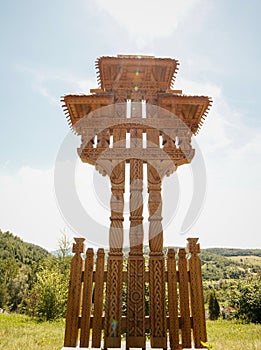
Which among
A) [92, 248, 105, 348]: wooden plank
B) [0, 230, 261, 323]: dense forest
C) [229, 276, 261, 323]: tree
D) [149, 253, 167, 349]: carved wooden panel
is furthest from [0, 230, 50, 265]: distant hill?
[149, 253, 167, 349]: carved wooden panel

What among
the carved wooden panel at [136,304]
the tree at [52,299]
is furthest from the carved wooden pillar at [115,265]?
the tree at [52,299]

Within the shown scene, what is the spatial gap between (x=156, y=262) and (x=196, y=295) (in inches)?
31.8

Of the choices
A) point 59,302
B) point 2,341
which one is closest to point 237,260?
point 59,302

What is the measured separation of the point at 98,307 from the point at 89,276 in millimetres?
489

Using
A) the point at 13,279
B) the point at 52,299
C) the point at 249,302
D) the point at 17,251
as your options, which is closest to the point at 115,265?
the point at 52,299

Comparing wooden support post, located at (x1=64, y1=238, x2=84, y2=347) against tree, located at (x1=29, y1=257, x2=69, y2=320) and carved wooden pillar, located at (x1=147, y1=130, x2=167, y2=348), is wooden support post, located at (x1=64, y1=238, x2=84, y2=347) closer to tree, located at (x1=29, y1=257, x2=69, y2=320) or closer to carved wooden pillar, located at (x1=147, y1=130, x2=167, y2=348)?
carved wooden pillar, located at (x1=147, y1=130, x2=167, y2=348)

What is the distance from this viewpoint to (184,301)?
4.12 metres

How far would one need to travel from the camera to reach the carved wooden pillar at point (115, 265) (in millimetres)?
3963

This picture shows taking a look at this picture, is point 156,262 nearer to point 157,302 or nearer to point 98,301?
point 157,302

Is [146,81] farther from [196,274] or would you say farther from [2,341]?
[2,341]

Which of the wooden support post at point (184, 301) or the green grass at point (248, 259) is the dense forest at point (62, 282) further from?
the wooden support post at point (184, 301)

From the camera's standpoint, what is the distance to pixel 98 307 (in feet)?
13.4

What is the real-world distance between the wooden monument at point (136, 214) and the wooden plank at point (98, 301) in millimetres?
14

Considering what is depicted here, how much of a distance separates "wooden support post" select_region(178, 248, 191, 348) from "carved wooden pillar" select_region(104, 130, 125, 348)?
987 millimetres
